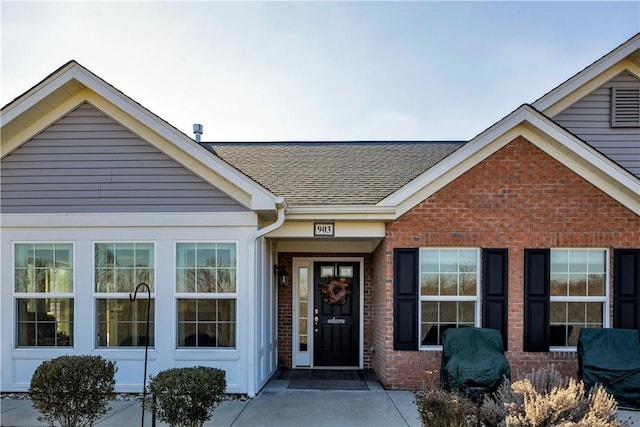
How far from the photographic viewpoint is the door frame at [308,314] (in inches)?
358

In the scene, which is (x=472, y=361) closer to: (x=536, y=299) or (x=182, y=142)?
(x=536, y=299)

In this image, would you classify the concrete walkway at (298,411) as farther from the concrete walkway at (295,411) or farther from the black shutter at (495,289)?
the black shutter at (495,289)

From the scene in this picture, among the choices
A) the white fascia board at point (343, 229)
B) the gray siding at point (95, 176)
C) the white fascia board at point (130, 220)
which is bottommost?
the white fascia board at point (343, 229)

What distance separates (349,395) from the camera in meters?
6.98

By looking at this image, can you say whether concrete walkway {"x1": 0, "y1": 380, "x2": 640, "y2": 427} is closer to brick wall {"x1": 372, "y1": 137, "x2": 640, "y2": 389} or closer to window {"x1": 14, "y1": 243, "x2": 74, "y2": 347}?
brick wall {"x1": 372, "y1": 137, "x2": 640, "y2": 389}

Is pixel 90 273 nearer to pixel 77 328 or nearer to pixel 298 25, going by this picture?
pixel 77 328

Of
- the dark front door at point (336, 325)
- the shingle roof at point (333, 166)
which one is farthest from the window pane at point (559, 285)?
the dark front door at point (336, 325)

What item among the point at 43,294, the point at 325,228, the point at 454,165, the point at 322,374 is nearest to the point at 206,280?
the point at 325,228

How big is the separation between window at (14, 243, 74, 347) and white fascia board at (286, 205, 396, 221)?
3655 mm

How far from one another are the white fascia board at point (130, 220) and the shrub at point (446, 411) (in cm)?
372

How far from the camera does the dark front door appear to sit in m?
9.12

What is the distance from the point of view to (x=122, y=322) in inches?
277

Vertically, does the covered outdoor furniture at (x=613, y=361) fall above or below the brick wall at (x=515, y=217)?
below

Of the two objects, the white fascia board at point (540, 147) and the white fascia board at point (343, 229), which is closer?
the white fascia board at point (540, 147)
